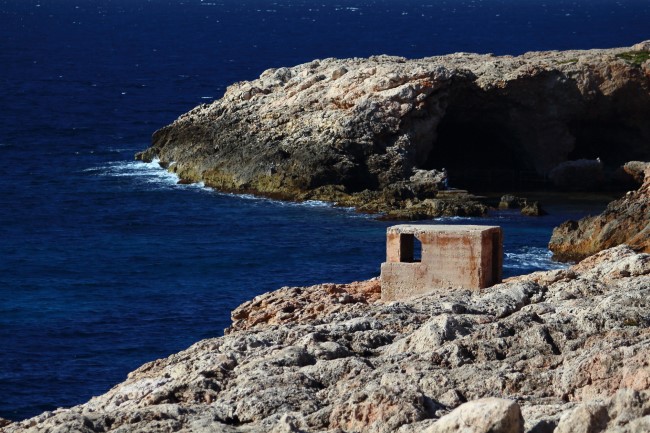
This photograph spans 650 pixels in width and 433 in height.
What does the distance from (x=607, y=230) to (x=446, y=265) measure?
63.9 feet

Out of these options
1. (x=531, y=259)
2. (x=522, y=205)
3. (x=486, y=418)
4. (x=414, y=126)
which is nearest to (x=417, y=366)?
(x=486, y=418)

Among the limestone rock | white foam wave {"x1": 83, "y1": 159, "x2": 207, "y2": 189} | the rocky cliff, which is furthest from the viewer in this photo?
white foam wave {"x1": 83, "y1": 159, "x2": 207, "y2": 189}

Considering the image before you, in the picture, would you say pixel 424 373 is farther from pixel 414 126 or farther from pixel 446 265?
pixel 414 126

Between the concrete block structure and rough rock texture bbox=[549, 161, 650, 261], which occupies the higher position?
the concrete block structure

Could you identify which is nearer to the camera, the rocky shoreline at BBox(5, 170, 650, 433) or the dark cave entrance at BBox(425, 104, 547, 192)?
the rocky shoreline at BBox(5, 170, 650, 433)

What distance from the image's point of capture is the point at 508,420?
1468cm

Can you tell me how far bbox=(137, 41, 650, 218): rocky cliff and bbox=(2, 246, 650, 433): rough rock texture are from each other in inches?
1379

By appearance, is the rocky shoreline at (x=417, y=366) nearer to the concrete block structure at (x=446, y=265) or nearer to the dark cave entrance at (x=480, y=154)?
the concrete block structure at (x=446, y=265)

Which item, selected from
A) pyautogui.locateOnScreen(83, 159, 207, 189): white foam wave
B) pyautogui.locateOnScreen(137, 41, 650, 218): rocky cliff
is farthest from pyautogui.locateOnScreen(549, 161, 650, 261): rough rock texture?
pyautogui.locateOnScreen(83, 159, 207, 189): white foam wave

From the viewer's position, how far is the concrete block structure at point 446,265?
2997cm

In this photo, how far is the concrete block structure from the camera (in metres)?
30.0

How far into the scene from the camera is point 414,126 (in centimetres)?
6406

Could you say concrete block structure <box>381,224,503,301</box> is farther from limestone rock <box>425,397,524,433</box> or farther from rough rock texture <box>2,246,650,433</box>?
limestone rock <box>425,397,524,433</box>

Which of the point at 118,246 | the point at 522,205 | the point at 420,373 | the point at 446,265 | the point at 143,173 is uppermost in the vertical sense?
the point at 446,265
